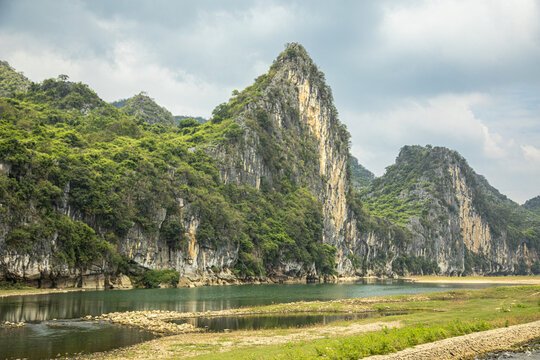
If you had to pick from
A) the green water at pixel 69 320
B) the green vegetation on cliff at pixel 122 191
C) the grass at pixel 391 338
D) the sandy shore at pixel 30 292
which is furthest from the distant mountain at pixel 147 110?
the grass at pixel 391 338

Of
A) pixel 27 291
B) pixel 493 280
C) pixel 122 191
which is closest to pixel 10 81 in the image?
pixel 122 191

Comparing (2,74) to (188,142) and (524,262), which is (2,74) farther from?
(524,262)

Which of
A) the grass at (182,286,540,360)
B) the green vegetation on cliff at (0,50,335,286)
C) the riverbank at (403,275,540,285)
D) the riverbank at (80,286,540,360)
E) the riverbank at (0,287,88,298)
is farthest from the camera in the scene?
the riverbank at (403,275,540,285)

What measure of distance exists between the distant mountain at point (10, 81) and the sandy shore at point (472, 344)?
110207 millimetres

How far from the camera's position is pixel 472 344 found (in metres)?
20.0

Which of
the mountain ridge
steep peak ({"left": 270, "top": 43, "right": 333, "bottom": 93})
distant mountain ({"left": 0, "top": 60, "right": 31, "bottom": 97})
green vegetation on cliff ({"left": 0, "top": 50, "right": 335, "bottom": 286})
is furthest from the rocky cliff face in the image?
distant mountain ({"left": 0, "top": 60, "right": 31, "bottom": 97})

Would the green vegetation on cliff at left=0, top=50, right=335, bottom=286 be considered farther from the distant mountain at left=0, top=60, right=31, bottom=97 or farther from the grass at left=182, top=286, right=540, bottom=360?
the grass at left=182, top=286, right=540, bottom=360

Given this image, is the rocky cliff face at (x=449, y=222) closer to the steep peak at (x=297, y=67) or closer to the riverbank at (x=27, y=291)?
the steep peak at (x=297, y=67)

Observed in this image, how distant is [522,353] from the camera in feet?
66.4

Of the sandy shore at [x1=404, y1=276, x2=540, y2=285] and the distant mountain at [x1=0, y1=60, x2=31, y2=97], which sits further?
the distant mountain at [x1=0, y1=60, x2=31, y2=97]

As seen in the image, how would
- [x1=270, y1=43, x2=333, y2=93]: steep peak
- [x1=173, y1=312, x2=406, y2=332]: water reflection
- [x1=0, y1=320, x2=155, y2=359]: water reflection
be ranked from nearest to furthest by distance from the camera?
[x1=0, y1=320, x2=155, y2=359]: water reflection, [x1=173, y1=312, x2=406, y2=332]: water reflection, [x1=270, y1=43, x2=333, y2=93]: steep peak

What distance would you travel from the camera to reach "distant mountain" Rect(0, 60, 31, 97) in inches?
4293

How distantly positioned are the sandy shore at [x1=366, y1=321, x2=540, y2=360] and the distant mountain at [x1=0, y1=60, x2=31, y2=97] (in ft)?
362

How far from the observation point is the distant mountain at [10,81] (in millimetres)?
109044
